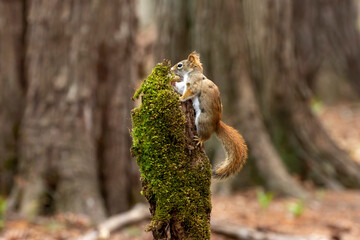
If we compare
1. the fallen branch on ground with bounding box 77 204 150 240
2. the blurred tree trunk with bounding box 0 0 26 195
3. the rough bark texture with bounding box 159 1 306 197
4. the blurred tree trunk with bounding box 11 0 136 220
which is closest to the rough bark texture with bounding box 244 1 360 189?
the rough bark texture with bounding box 159 1 306 197

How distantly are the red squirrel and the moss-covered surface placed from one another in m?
0.12

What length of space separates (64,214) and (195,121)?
126 inches

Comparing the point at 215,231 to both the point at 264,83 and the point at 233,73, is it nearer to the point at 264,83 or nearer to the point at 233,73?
the point at 233,73

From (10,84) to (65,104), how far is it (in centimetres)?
81

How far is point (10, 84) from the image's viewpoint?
18.8 feet

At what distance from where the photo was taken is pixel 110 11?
5.69 m

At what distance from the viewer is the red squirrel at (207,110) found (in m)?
2.59

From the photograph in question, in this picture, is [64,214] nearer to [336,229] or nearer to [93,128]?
[93,128]

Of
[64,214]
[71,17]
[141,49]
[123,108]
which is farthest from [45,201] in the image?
[141,49]

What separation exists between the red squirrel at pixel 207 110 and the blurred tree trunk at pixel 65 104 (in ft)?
9.40

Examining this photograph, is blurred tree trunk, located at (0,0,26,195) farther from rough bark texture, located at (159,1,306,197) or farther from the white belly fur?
the white belly fur

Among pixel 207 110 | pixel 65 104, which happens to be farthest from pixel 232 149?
pixel 65 104

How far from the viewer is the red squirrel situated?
2.59 m

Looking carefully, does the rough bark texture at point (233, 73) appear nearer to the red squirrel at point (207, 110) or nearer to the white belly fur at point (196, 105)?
the red squirrel at point (207, 110)
